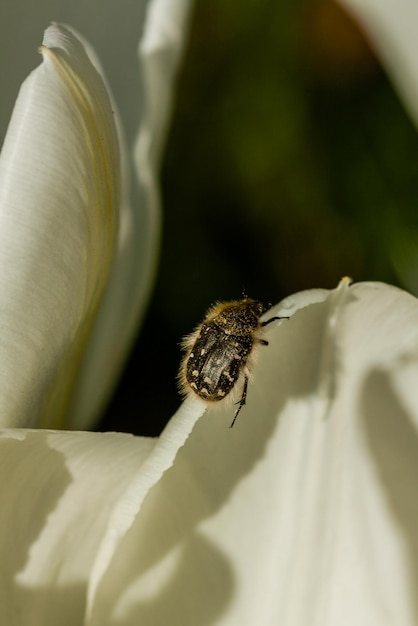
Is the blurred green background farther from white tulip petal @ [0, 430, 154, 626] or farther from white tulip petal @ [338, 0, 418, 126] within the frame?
white tulip petal @ [0, 430, 154, 626]

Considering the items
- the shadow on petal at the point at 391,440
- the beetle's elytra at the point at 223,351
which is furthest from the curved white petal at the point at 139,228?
the shadow on petal at the point at 391,440

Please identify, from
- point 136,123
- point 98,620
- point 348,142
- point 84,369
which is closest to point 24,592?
point 98,620

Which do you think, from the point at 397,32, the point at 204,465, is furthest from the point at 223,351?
the point at 397,32

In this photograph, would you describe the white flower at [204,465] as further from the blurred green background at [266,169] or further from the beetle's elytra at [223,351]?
the blurred green background at [266,169]

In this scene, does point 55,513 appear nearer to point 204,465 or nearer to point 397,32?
point 204,465

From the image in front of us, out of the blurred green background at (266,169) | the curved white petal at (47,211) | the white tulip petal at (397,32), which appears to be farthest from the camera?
the blurred green background at (266,169)

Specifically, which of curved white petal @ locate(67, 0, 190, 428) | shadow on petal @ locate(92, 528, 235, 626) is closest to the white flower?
shadow on petal @ locate(92, 528, 235, 626)
